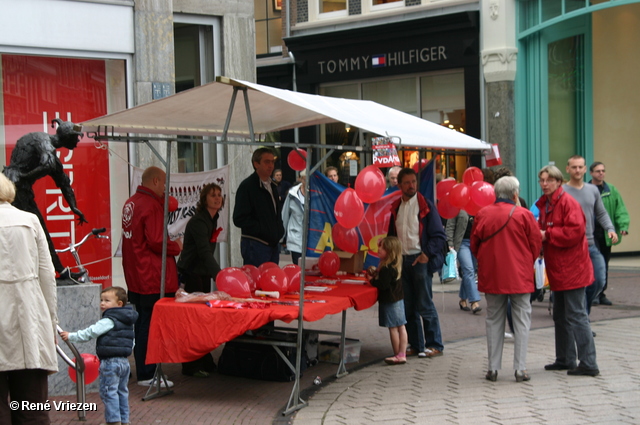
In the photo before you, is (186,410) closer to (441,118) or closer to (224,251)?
(224,251)

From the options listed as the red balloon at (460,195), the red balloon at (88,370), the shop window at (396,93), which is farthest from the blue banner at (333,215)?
the shop window at (396,93)

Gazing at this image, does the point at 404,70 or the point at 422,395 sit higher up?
the point at 404,70

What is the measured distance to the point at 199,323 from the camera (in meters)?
6.54

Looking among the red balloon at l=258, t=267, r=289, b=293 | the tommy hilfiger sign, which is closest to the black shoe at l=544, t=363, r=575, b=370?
the red balloon at l=258, t=267, r=289, b=293

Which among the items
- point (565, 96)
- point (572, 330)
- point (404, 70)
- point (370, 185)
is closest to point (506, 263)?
point (572, 330)

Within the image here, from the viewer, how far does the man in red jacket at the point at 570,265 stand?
23.3 feet

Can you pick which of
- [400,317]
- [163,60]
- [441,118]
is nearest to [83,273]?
[400,317]

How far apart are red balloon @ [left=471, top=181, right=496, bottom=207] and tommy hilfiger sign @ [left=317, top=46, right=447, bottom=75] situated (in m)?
10.5

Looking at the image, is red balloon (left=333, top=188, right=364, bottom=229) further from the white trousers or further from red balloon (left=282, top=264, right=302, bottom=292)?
the white trousers

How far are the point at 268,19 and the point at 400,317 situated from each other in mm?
15428

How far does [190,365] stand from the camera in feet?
25.2

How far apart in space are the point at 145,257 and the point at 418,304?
110 inches

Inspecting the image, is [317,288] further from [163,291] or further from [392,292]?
[163,291]

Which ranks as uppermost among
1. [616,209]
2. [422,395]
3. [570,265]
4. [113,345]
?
[616,209]
